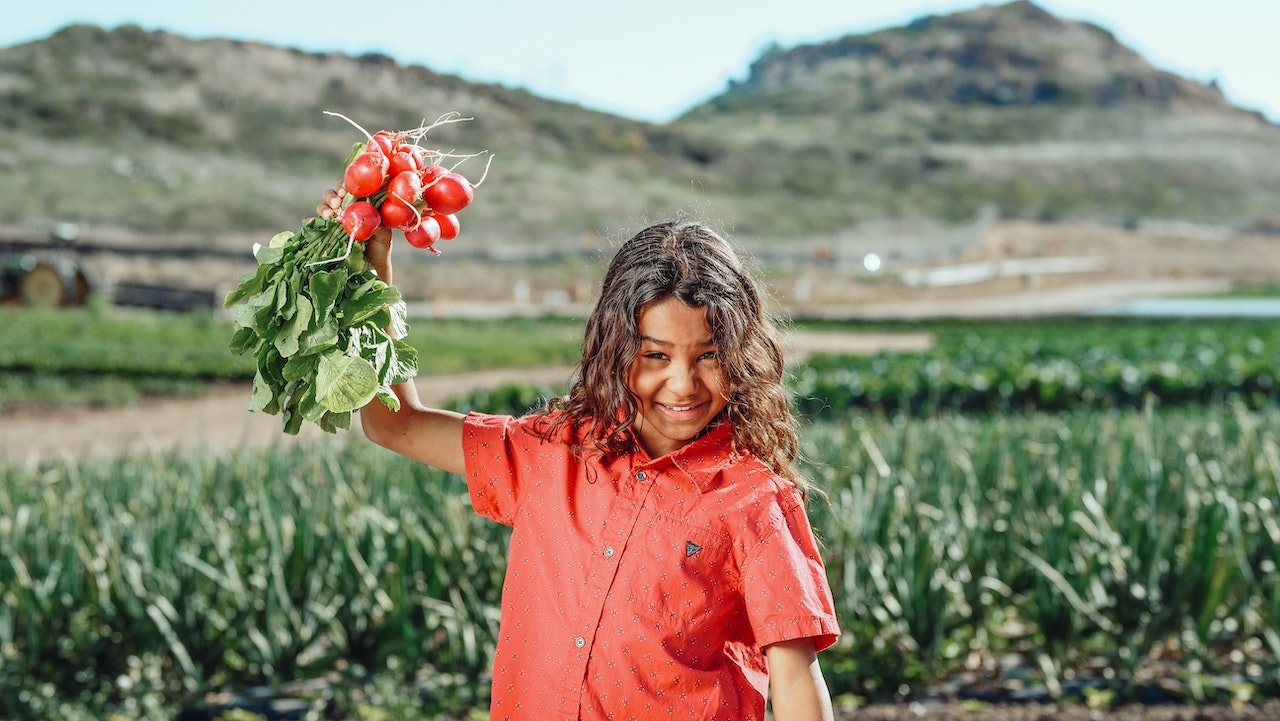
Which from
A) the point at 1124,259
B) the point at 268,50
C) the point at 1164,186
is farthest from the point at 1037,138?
the point at 268,50

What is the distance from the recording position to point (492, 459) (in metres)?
1.51

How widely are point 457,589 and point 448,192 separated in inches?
74.2

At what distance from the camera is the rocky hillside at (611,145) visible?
42.6 m

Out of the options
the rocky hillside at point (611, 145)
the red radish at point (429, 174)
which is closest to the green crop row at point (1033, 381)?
the red radish at point (429, 174)

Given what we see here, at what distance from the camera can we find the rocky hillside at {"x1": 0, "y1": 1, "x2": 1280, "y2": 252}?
42.6 m

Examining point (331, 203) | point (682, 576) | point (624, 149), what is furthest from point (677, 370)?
point (624, 149)

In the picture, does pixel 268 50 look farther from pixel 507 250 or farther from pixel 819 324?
pixel 819 324

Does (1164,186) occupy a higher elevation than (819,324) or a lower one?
higher

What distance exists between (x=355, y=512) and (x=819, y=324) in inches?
711

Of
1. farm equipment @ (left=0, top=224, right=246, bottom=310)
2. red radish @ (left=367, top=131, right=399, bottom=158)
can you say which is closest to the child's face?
red radish @ (left=367, top=131, right=399, bottom=158)

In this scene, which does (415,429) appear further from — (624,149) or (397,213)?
(624,149)

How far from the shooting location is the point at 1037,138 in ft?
249

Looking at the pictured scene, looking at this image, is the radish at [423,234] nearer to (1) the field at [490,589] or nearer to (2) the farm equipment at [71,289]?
(1) the field at [490,589]

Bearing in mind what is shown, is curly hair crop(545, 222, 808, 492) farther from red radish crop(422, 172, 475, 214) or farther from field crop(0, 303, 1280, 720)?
field crop(0, 303, 1280, 720)
